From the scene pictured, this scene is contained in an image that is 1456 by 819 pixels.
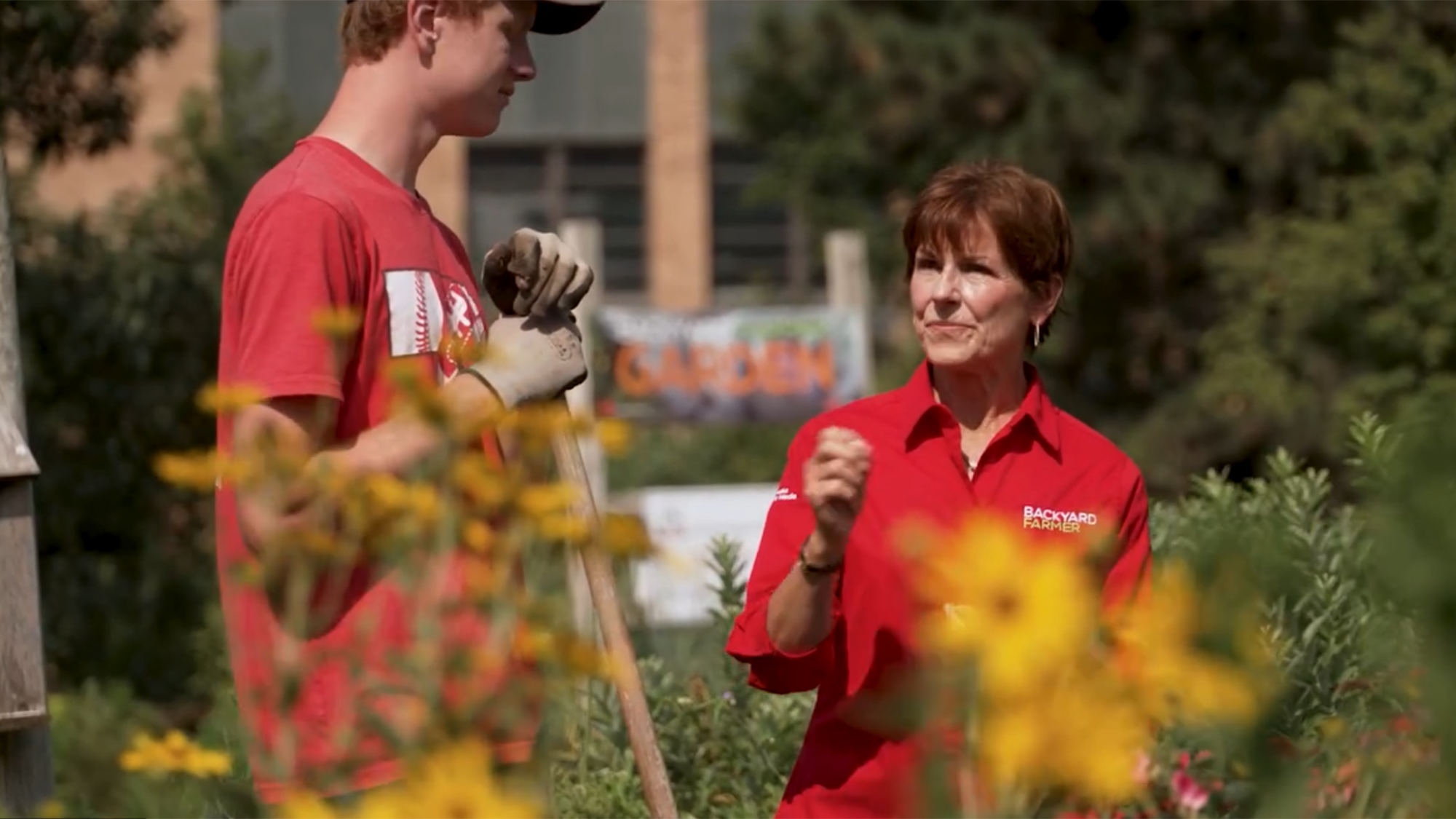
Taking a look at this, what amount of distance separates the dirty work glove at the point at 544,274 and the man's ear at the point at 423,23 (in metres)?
0.26

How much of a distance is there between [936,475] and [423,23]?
0.85m

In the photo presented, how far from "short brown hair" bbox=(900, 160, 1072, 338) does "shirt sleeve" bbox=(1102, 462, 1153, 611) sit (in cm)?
30

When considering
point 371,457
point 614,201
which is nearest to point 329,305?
Answer: point 371,457

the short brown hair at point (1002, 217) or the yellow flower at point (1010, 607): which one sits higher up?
the short brown hair at point (1002, 217)

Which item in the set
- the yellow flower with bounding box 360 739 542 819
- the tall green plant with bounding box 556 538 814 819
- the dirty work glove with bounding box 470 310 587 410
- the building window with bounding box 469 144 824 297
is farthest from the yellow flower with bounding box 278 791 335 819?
the building window with bounding box 469 144 824 297

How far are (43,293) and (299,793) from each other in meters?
11.2

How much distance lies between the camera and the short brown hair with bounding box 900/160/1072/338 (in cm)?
331

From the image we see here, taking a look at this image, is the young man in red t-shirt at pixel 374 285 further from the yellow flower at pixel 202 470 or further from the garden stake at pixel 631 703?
the yellow flower at pixel 202 470

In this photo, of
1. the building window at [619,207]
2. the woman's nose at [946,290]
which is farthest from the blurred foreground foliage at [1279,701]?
the building window at [619,207]

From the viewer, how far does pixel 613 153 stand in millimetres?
29062

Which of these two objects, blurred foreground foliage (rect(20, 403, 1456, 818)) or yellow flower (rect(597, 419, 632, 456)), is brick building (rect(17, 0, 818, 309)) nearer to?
blurred foreground foliage (rect(20, 403, 1456, 818))

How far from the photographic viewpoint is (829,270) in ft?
45.4

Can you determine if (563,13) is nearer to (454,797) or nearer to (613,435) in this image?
(613,435)

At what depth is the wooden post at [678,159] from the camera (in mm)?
28422
